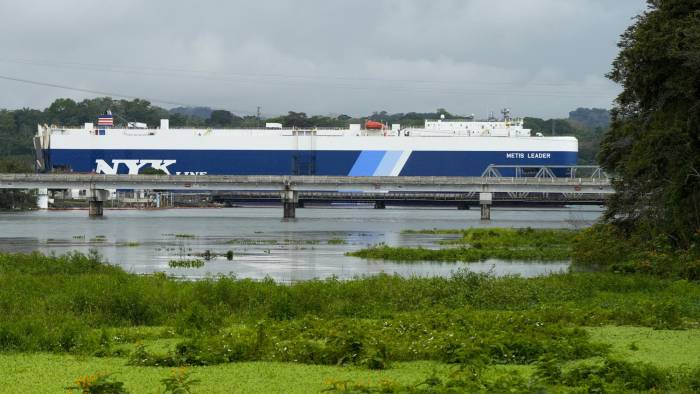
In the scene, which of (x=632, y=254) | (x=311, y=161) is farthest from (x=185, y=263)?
(x=311, y=161)

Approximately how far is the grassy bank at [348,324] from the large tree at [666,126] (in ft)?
12.2

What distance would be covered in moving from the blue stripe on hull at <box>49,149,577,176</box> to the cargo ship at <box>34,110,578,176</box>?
0.33ft

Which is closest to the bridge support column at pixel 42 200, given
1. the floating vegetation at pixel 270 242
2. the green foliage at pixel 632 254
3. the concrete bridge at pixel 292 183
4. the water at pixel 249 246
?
the concrete bridge at pixel 292 183

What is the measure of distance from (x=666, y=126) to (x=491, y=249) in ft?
40.3

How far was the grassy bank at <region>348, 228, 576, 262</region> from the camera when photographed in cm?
3238

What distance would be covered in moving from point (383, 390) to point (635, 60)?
18.9m

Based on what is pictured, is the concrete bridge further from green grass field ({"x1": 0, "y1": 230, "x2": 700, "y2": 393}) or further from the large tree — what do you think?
green grass field ({"x1": 0, "y1": 230, "x2": 700, "y2": 393})

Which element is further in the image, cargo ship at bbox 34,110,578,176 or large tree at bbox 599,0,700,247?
cargo ship at bbox 34,110,578,176

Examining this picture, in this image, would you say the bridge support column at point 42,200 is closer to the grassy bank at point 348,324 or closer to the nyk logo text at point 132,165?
the nyk logo text at point 132,165

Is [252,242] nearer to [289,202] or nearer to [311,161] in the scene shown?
[289,202]

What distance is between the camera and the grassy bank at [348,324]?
10.7m

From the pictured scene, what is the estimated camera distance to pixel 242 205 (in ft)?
355

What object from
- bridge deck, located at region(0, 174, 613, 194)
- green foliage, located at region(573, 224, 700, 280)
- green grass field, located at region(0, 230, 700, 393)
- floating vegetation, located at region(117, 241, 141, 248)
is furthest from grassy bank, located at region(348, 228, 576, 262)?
bridge deck, located at region(0, 174, 613, 194)

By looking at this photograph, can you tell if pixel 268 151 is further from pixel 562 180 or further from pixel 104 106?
pixel 104 106
